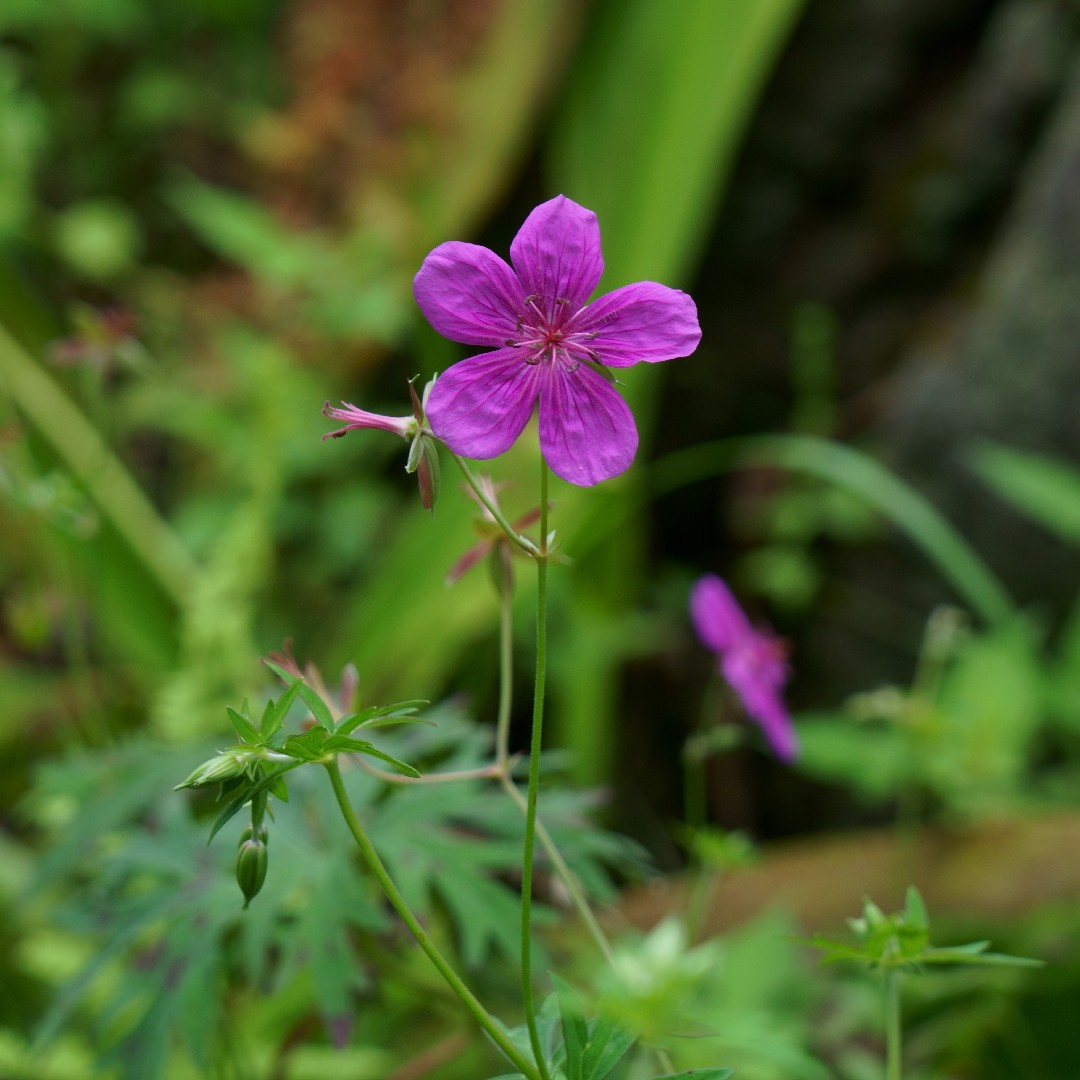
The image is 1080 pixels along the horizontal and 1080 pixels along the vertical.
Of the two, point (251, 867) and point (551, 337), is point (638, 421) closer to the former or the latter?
point (551, 337)

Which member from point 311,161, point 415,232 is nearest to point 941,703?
point 415,232

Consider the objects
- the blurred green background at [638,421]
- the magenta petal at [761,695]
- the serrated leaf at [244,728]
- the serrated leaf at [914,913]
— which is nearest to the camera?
the serrated leaf at [244,728]

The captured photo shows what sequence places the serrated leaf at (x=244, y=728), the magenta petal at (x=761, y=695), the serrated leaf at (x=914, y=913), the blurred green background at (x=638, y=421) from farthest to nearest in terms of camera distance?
1. the blurred green background at (x=638, y=421)
2. the magenta petal at (x=761, y=695)
3. the serrated leaf at (x=914, y=913)
4. the serrated leaf at (x=244, y=728)

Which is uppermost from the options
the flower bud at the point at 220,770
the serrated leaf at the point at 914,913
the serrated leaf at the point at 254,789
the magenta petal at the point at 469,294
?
Result: the magenta petal at the point at 469,294

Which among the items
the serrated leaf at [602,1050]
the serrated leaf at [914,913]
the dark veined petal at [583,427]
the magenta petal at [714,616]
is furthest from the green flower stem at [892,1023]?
the magenta petal at [714,616]

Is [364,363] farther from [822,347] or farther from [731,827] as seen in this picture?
[731,827]

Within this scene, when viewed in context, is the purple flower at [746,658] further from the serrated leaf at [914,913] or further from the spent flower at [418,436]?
the spent flower at [418,436]

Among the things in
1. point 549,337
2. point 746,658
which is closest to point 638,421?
point 746,658
